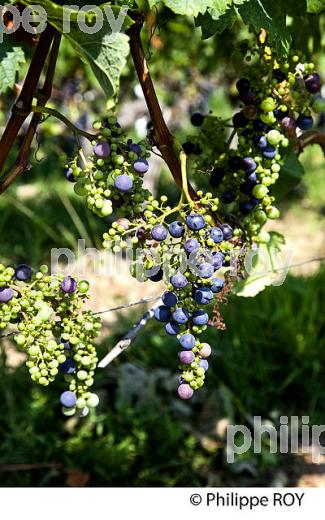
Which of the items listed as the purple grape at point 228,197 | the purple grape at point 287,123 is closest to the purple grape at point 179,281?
the purple grape at point 228,197

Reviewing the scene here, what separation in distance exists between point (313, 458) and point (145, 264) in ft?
5.35

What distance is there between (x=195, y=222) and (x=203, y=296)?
0.39ft

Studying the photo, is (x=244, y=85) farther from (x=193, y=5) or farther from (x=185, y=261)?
(x=185, y=261)

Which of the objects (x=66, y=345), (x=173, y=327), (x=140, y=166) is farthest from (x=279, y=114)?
(x=66, y=345)

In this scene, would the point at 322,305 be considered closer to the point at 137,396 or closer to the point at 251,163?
the point at 137,396

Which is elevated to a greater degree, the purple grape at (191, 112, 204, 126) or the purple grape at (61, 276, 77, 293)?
the purple grape at (191, 112, 204, 126)

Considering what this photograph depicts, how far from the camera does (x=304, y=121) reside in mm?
1398

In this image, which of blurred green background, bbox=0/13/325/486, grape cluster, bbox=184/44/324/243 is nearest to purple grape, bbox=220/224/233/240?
grape cluster, bbox=184/44/324/243

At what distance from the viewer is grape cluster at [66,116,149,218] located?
112cm

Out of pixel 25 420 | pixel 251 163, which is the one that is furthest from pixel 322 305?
pixel 251 163

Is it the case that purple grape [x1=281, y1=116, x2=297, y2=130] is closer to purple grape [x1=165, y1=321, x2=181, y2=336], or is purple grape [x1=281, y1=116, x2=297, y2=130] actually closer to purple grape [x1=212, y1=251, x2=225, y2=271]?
purple grape [x1=212, y1=251, x2=225, y2=271]

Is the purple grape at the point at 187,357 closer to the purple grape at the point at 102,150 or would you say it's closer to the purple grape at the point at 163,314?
the purple grape at the point at 163,314

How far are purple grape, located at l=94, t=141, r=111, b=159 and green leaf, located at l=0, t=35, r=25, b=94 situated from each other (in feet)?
0.55
